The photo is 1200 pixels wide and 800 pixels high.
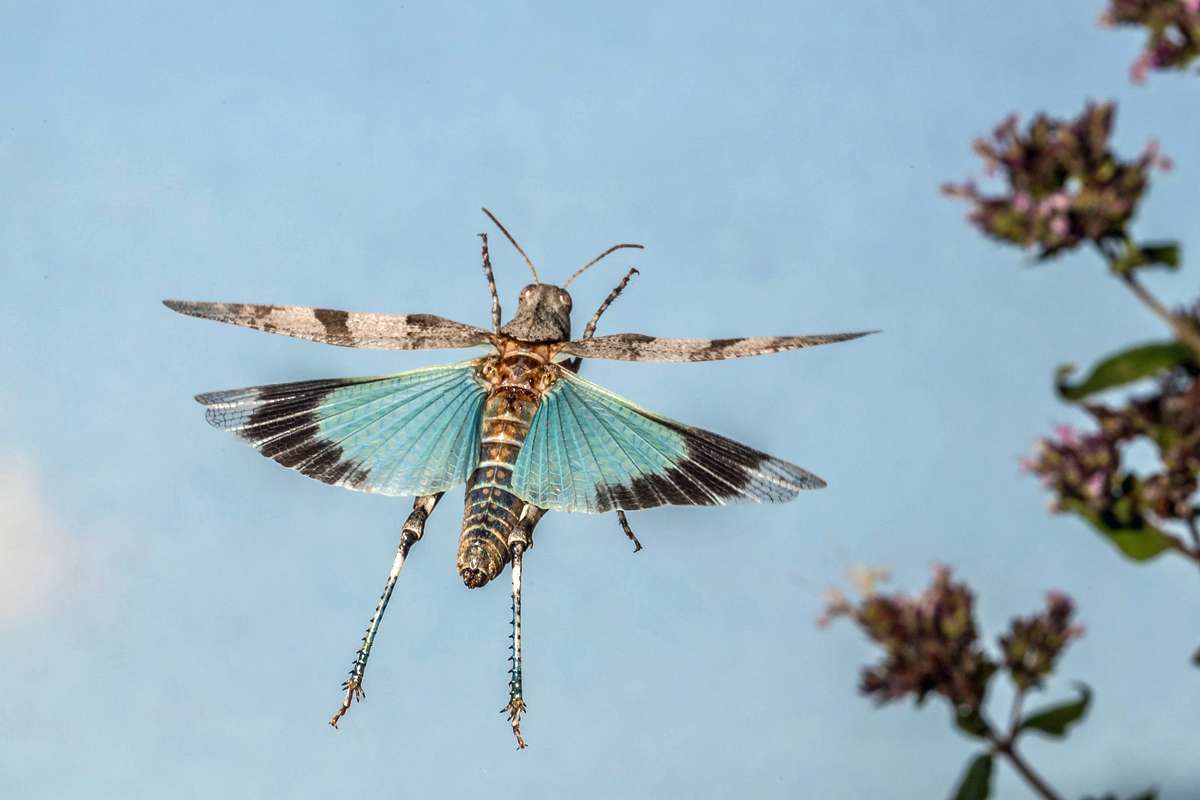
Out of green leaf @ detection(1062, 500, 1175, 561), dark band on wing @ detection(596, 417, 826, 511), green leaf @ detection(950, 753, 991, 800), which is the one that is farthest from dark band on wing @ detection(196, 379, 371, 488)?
green leaf @ detection(950, 753, 991, 800)

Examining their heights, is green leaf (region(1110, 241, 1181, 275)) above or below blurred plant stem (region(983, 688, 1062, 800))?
above

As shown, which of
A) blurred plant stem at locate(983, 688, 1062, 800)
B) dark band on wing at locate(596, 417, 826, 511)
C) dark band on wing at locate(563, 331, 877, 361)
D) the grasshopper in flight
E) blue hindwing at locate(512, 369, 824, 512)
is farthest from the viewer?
the grasshopper in flight

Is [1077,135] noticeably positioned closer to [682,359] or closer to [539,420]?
[682,359]

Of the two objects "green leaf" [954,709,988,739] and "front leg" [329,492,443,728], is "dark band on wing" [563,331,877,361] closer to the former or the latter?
Result: "front leg" [329,492,443,728]

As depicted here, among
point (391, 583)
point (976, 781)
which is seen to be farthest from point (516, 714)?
point (976, 781)

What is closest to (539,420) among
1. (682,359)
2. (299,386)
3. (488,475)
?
(488,475)

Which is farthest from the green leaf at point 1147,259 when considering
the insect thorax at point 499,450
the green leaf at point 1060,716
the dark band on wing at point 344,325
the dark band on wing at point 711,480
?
the dark band on wing at point 344,325
